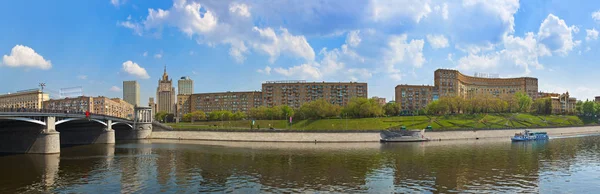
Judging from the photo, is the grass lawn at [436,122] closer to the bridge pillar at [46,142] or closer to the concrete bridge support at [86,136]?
the concrete bridge support at [86,136]

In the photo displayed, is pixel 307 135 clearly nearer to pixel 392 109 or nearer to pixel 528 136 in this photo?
pixel 528 136

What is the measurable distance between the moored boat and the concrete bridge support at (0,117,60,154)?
73483 mm

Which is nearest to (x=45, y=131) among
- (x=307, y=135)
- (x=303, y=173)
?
(x=303, y=173)

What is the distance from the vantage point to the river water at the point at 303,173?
38.9 meters

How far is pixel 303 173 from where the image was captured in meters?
47.7

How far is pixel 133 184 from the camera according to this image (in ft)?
135

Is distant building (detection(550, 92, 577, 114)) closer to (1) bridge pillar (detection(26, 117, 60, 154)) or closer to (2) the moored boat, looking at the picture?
(2) the moored boat

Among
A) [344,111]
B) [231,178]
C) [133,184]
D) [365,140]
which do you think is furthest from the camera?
[344,111]

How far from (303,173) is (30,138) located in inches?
2147

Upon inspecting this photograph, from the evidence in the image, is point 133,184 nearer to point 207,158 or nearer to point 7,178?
point 7,178

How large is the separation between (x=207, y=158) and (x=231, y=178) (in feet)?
69.0

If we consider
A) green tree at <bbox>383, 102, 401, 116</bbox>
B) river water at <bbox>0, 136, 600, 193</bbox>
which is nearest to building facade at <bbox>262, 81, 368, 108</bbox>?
green tree at <bbox>383, 102, 401, 116</bbox>

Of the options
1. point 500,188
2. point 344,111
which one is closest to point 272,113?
point 344,111

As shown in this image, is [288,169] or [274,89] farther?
[274,89]
